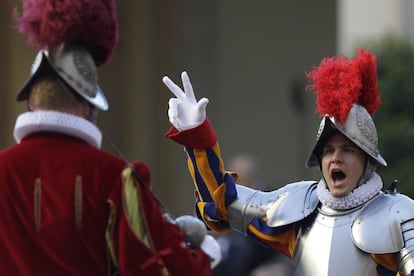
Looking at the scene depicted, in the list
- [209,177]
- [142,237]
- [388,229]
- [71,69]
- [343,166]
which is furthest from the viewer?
[209,177]

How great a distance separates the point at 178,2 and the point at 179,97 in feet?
20.2

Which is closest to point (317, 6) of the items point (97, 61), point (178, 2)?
point (178, 2)

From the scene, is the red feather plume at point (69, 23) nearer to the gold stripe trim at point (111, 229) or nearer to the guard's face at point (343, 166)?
the gold stripe trim at point (111, 229)

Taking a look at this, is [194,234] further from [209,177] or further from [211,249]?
[209,177]

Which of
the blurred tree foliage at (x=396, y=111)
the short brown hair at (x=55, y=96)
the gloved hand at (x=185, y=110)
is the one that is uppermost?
the short brown hair at (x=55, y=96)

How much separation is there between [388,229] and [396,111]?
19.3ft

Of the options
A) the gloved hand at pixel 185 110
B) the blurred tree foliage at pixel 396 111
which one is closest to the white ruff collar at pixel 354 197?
the gloved hand at pixel 185 110

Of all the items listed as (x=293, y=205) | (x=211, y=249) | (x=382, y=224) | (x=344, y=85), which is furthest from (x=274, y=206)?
(x=211, y=249)

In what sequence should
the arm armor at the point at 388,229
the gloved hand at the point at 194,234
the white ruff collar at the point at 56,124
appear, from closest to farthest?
the white ruff collar at the point at 56,124 → the gloved hand at the point at 194,234 → the arm armor at the point at 388,229

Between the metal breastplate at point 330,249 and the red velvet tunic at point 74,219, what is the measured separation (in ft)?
3.09

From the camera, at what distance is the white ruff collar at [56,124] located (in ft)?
15.4

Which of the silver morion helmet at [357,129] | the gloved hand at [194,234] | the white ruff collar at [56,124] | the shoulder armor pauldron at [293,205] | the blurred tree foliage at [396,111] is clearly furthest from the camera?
the blurred tree foliage at [396,111]

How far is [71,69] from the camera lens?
4750 millimetres

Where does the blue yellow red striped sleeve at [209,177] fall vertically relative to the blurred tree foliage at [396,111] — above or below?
above
